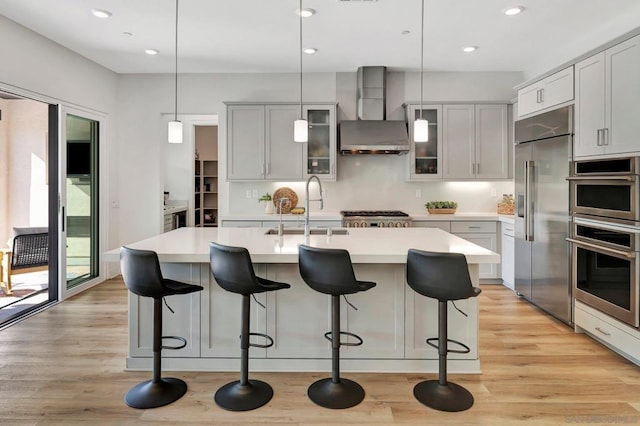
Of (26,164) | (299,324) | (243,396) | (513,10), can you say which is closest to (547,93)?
(513,10)

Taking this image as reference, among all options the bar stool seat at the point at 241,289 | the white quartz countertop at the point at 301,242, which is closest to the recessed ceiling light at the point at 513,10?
the white quartz countertop at the point at 301,242

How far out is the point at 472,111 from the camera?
5203 mm

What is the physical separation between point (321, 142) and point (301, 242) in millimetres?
2625

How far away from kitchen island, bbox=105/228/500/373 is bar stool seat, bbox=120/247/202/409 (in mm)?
Answer: 236

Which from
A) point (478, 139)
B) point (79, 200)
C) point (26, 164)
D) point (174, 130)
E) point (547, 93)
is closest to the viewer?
point (174, 130)

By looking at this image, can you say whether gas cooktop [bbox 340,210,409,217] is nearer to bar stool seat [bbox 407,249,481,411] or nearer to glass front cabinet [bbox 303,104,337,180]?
glass front cabinet [bbox 303,104,337,180]

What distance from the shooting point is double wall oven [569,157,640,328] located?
111 inches

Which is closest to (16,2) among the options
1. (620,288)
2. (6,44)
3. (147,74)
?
(6,44)

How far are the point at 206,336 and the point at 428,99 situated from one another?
4156mm

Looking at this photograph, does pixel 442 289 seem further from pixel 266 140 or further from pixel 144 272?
pixel 266 140

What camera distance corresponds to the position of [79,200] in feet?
16.0

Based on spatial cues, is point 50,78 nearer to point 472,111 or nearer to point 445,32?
point 445,32

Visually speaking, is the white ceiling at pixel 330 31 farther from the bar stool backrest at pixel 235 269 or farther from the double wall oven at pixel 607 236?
the bar stool backrest at pixel 235 269

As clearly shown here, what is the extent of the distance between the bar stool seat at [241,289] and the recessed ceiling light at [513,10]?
310 cm
